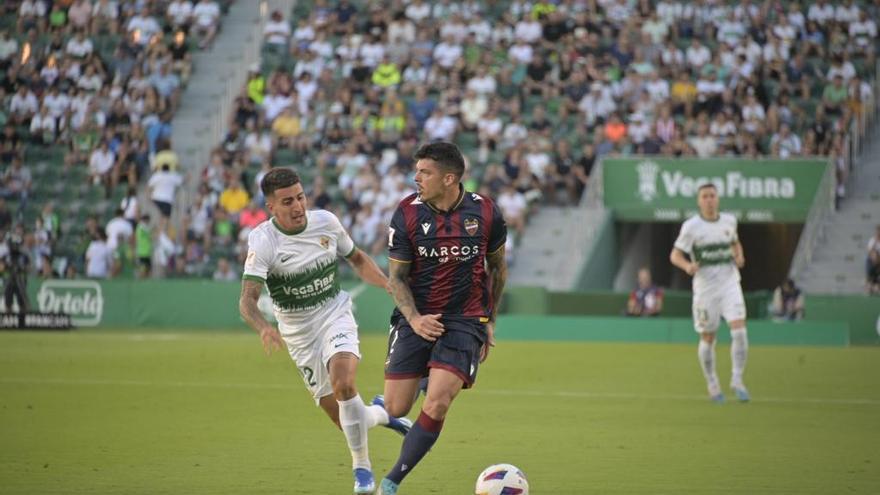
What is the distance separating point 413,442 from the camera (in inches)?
346

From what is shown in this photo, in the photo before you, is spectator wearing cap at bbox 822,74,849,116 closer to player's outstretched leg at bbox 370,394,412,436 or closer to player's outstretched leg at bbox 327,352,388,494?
player's outstretched leg at bbox 370,394,412,436

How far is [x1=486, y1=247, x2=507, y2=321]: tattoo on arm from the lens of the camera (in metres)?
9.53

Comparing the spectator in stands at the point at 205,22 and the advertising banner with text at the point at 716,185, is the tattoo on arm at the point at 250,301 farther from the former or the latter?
the spectator in stands at the point at 205,22

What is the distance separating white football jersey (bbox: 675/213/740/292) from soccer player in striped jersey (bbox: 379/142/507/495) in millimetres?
7965

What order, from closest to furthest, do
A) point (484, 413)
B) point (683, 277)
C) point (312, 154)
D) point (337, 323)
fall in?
point (337, 323)
point (484, 413)
point (312, 154)
point (683, 277)

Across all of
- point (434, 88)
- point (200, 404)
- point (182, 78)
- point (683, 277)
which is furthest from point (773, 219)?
point (200, 404)

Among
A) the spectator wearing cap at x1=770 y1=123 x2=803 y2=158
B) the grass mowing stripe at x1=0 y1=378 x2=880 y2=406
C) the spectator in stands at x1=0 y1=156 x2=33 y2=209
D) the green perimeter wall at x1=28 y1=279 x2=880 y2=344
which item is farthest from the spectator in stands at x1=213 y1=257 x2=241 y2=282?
the grass mowing stripe at x1=0 y1=378 x2=880 y2=406

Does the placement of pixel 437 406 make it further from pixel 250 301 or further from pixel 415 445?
pixel 250 301

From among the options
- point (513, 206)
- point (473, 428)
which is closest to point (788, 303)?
point (513, 206)

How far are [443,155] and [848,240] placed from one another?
23491mm

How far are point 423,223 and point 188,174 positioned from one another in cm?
2713

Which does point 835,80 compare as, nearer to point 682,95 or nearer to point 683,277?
point 682,95

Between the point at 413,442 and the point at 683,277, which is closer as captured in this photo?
the point at 413,442

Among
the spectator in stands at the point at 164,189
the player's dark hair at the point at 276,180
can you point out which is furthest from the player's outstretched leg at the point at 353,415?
the spectator in stands at the point at 164,189
